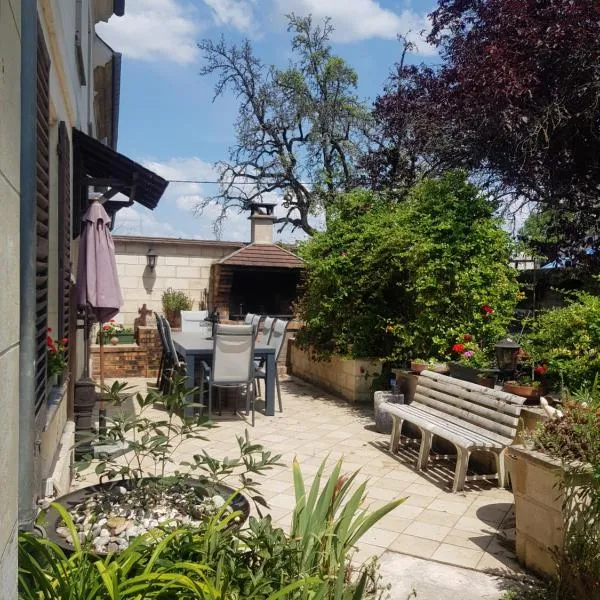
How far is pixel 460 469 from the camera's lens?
14.6ft

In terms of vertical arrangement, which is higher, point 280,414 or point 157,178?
point 157,178

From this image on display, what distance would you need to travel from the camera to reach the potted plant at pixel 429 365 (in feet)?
21.4

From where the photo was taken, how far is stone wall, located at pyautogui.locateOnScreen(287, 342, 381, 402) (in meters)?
8.14

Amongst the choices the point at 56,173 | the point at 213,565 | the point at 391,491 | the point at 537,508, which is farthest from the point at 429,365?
the point at 213,565

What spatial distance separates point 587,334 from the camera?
455 cm

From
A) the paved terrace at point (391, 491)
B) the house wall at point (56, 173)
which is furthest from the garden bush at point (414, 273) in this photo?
the house wall at point (56, 173)

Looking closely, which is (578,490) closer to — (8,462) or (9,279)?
(8,462)

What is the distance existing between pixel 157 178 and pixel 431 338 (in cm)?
364

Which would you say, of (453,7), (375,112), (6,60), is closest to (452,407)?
(6,60)

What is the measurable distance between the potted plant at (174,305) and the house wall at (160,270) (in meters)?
0.21

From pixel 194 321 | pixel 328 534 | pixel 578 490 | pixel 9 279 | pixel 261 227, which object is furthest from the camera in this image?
pixel 261 227

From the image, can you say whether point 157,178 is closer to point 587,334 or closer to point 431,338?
point 431,338

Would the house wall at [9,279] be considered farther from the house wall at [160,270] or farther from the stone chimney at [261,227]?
the stone chimney at [261,227]

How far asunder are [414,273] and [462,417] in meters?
2.48
